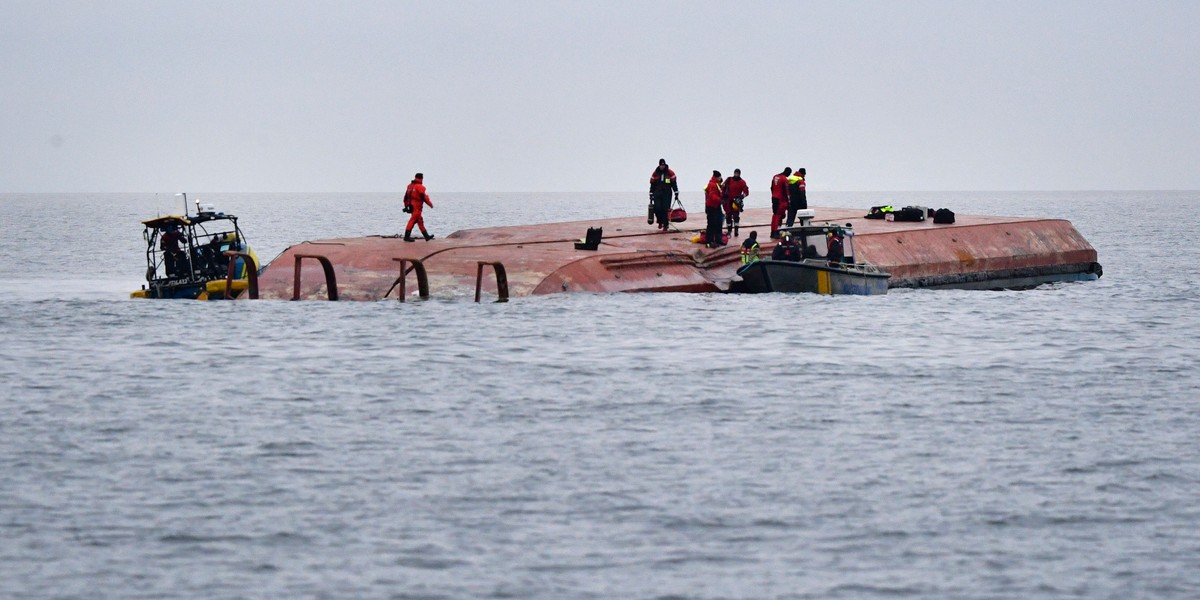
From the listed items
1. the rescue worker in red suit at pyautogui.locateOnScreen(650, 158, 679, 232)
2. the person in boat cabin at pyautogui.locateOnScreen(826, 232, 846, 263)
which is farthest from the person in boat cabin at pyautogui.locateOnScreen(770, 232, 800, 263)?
the rescue worker in red suit at pyautogui.locateOnScreen(650, 158, 679, 232)

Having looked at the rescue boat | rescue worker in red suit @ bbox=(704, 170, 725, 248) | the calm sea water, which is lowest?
the calm sea water

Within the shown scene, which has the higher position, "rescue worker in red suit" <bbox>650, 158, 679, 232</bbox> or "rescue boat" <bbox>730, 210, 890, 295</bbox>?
"rescue worker in red suit" <bbox>650, 158, 679, 232</bbox>

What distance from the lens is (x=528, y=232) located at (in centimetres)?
4097

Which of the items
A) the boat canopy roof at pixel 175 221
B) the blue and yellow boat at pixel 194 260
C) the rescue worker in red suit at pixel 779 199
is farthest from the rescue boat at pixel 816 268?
the boat canopy roof at pixel 175 221

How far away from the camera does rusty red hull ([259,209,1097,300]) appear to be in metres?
33.4

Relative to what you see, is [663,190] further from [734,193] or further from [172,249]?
[172,249]

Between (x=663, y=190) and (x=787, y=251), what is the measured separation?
6.33m

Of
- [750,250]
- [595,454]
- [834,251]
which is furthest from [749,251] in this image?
[595,454]

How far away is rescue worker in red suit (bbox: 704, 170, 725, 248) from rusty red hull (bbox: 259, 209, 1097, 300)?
307mm

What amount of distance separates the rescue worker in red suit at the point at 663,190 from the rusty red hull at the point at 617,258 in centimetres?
55

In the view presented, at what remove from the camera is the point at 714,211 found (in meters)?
35.8

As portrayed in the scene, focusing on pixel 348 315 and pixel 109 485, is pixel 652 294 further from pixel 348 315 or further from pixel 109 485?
pixel 109 485

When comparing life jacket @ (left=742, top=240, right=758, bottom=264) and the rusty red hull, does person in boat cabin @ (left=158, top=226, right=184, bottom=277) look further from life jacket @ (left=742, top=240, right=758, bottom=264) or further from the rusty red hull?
life jacket @ (left=742, top=240, right=758, bottom=264)

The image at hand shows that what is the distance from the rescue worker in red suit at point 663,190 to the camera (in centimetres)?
3797
